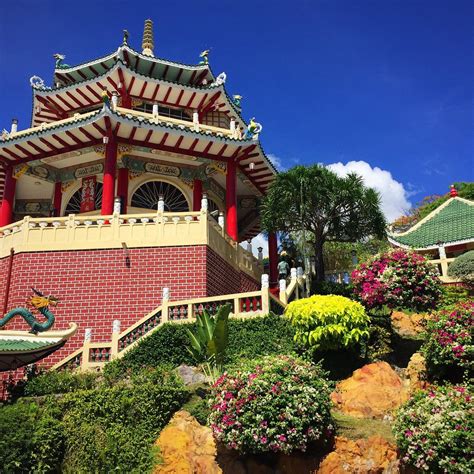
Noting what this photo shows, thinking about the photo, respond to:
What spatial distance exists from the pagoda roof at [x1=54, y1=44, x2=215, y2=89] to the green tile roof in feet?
47.7

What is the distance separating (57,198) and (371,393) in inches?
671

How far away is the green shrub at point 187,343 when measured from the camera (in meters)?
14.7

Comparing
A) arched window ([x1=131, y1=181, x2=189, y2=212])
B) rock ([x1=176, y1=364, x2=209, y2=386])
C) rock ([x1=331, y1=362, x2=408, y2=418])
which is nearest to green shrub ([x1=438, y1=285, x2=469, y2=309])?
rock ([x1=331, y1=362, x2=408, y2=418])

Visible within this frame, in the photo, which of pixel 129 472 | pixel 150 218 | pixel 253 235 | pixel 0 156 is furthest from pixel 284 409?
pixel 253 235

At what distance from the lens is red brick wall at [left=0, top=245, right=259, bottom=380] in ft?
58.6

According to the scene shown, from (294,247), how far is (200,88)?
848 centimetres

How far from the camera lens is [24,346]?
13.6 m

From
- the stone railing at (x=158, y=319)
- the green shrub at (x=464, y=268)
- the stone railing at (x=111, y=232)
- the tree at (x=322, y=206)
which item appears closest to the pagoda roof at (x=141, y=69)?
the tree at (x=322, y=206)

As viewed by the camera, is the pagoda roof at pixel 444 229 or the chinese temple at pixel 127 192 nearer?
the chinese temple at pixel 127 192

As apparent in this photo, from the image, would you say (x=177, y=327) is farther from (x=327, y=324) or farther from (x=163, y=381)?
(x=327, y=324)

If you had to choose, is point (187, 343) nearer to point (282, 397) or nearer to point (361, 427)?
point (282, 397)

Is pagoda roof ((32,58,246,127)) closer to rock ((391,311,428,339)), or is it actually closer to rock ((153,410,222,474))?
rock ((391,311,428,339))

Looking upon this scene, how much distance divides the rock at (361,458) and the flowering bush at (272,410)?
1.31 ft

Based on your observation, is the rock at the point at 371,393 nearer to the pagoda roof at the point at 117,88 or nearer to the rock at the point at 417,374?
the rock at the point at 417,374
